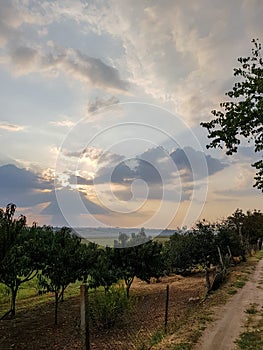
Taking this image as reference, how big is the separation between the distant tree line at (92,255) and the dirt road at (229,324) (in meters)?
2.18

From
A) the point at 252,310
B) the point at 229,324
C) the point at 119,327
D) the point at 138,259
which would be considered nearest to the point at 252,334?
the point at 229,324

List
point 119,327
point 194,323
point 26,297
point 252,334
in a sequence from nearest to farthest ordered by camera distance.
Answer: point 252,334, point 194,323, point 119,327, point 26,297

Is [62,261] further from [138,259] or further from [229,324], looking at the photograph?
[229,324]

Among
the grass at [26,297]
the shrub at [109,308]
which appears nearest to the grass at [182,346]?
the shrub at [109,308]

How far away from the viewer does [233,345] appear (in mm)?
8602

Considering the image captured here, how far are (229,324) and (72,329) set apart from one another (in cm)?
692

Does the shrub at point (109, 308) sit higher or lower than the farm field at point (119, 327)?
higher

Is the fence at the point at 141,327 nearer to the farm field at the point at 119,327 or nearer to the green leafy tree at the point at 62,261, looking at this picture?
the farm field at the point at 119,327

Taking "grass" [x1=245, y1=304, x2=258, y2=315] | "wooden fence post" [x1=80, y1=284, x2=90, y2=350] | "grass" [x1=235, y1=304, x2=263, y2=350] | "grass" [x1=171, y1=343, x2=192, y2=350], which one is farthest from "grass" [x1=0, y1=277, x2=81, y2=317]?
"wooden fence post" [x1=80, y1=284, x2=90, y2=350]

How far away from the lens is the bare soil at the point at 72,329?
1138cm

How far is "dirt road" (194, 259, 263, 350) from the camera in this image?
8.73 meters

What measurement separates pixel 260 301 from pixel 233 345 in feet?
24.7

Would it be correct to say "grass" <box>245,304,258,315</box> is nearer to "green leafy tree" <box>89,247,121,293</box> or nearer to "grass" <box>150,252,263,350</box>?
"grass" <box>150,252,263,350</box>

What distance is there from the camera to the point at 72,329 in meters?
13.9
